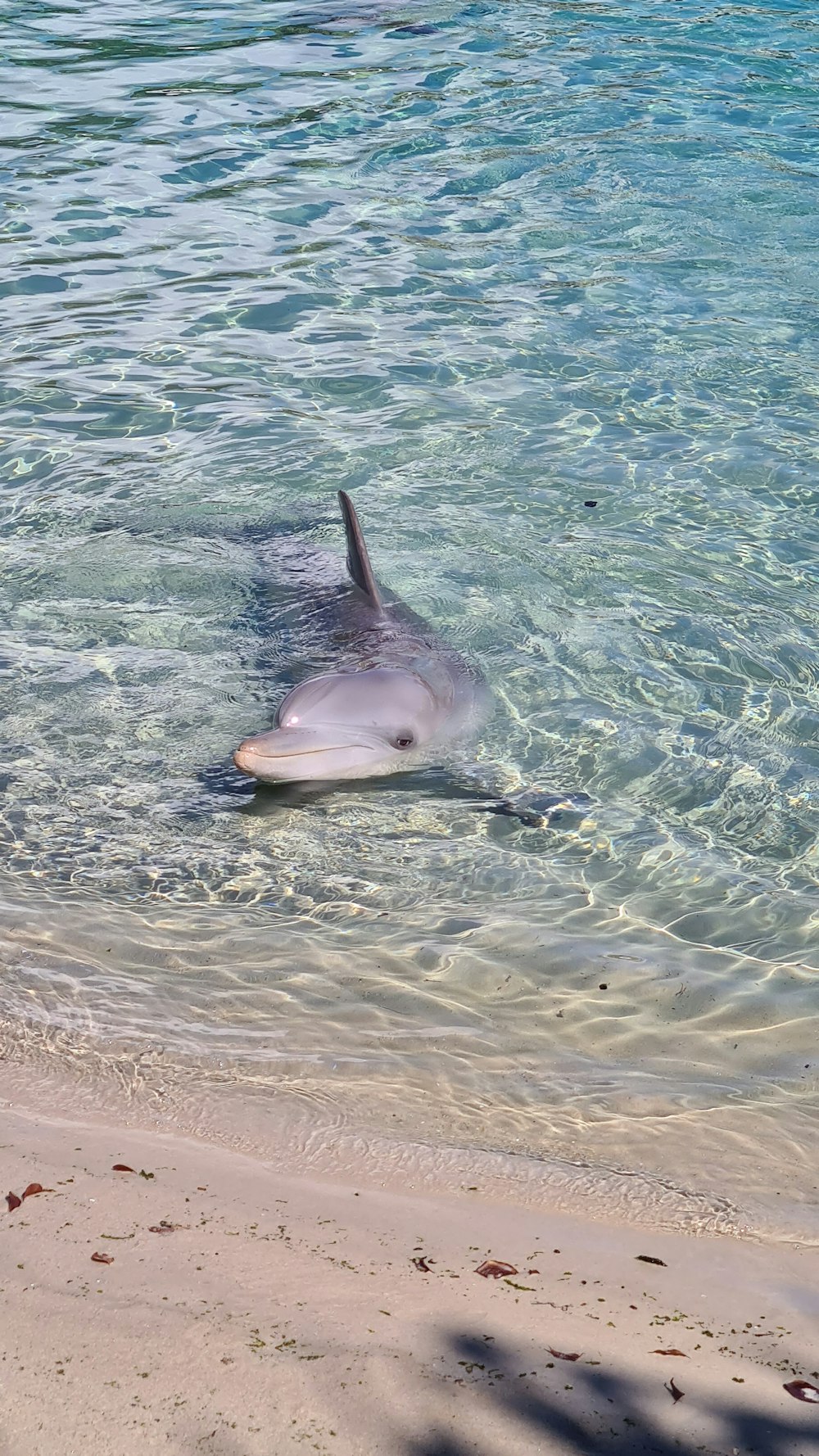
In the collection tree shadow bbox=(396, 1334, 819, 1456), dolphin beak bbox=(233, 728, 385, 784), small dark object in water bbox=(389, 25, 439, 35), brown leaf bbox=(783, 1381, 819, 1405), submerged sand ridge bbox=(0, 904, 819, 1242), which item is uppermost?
small dark object in water bbox=(389, 25, 439, 35)

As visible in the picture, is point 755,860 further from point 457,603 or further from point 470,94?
point 470,94

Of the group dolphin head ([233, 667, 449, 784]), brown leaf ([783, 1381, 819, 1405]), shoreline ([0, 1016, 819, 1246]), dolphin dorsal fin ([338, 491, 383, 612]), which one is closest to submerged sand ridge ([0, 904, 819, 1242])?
shoreline ([0, 1016, 819, 1246])

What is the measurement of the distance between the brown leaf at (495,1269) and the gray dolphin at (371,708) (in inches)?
94.3

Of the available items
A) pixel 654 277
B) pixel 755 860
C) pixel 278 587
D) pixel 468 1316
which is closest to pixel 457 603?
pixel 278 587

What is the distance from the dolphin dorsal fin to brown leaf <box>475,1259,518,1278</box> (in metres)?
3.48

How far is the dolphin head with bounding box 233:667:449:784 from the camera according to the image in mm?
4891

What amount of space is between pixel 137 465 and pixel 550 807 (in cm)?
402

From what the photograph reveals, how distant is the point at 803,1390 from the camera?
2.39 meters

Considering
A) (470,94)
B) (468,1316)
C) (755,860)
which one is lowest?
(755,860)

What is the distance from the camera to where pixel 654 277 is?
10.3m

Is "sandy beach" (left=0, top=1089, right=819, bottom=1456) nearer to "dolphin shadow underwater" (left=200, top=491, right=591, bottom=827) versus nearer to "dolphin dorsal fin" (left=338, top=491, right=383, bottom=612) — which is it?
"dolphin shadow underwater" (left=200, top=491, right=591, bottom=827)

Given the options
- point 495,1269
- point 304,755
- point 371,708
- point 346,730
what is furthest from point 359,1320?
point 371,708

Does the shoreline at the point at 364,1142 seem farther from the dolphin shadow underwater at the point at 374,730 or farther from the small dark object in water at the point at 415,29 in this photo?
the small dark object in water at the point at 415,29

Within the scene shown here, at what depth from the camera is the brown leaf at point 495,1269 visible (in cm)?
274
